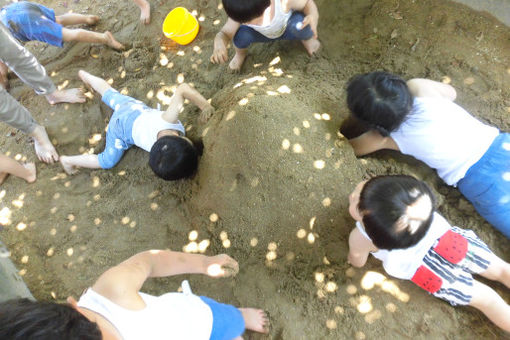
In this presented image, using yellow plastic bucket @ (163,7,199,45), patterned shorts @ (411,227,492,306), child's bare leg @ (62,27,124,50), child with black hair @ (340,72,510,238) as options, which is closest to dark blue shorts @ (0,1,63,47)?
child's bare leg @ (62,27,124,50)

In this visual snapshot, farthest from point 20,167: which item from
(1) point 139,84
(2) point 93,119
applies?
(1) point 139,84

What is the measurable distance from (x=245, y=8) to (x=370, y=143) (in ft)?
4.21

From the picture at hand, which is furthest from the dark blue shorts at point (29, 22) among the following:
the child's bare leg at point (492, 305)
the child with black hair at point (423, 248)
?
the child's bare leg at point (492, 305)

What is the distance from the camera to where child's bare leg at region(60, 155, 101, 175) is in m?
3.01

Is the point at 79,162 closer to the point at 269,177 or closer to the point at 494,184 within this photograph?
the point at 269,177

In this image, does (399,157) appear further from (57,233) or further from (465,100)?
(57,233)

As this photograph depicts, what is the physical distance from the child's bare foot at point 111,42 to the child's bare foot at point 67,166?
4.49 feet

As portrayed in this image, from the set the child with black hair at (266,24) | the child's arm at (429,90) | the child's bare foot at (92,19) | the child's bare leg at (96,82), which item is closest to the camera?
the child's arm at (429,90)

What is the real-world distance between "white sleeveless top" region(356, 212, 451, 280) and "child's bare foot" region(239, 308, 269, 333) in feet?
2.71

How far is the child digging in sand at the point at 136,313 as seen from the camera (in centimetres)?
99

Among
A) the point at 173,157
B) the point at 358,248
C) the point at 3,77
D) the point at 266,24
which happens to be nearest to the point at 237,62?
the point at 266,24

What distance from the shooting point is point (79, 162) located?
9.95 feet

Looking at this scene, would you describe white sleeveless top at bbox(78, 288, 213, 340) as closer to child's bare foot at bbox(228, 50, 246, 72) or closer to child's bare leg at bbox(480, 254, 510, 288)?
child's bare leg at bbox(480, 254, 510, 288)

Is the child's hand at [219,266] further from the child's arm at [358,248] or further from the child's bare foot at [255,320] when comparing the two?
the child's arm at [358,248]
